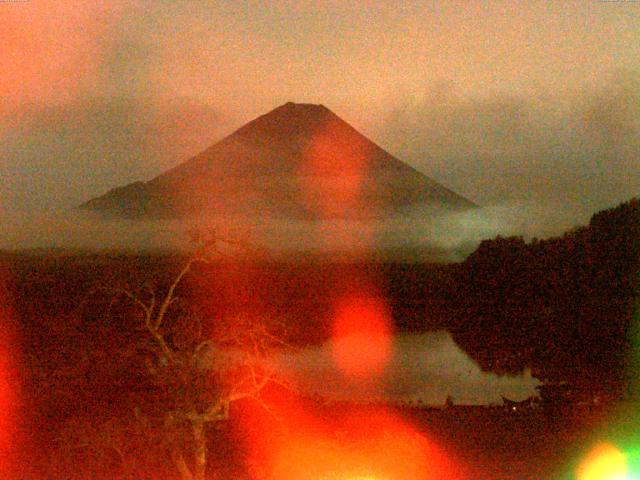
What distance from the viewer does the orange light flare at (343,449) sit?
17.9 ft

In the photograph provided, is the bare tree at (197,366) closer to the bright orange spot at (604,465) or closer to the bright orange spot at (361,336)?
the bright orange spot at (604,465)

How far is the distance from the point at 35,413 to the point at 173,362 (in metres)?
3.18

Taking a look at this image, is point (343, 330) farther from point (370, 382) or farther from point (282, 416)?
point (282, 416)

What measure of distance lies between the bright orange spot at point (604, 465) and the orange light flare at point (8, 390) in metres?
4.19

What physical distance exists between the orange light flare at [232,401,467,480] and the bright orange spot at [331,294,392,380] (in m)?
3.12

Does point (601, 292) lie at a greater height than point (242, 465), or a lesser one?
greater

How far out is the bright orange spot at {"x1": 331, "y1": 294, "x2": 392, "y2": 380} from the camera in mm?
11086

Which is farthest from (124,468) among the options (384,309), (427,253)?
(427,253)

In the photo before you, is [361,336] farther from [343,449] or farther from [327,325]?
[343,449]

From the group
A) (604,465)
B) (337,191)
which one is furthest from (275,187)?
(604,465)

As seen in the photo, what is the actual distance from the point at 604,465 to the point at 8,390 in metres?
5.41

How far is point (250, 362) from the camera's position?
480 centimetres

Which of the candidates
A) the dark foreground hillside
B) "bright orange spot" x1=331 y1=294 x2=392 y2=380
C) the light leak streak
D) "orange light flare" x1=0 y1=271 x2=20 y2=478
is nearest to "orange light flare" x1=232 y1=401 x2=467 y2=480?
the dark foreground hillside

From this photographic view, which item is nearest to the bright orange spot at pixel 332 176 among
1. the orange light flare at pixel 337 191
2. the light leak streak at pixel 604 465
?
the orange light flare at pixel 337 191
